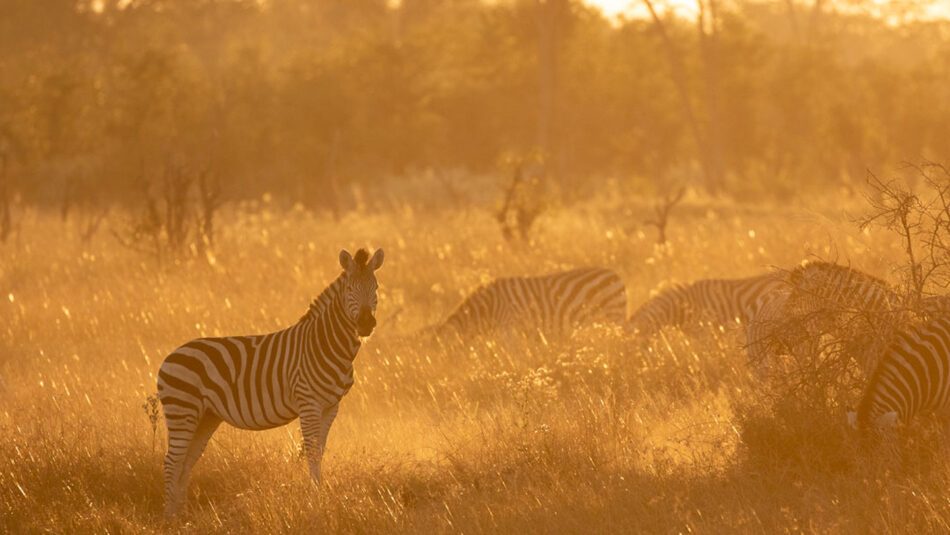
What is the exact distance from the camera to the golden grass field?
6.66m

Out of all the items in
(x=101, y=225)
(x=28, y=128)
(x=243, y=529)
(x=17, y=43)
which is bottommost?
(x=243, y=529)

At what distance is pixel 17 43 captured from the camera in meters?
50.6

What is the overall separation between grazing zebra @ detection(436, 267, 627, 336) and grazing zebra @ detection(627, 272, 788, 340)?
388mm

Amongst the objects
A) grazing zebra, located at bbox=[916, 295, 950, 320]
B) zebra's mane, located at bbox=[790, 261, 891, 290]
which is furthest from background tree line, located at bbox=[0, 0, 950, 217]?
grazing zebra, located at bbox=[916, 295, 950, 320]

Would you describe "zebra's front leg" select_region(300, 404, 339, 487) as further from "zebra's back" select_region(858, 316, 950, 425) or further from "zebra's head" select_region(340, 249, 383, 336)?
"zebra's back" select_region(858, 316, 950, 425)

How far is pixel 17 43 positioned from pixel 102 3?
187 inches

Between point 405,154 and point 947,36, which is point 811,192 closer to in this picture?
point 405,154

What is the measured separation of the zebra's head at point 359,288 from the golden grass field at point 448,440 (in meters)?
1.04

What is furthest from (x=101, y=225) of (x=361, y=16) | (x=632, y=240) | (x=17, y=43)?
(x=361, y=16)

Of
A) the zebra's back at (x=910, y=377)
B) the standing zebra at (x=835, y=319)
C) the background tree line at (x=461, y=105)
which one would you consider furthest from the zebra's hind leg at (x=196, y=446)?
the background tree line at (x=461, y=105)

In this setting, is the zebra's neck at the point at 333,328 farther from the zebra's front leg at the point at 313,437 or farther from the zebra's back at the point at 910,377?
the zebra's back at the point at 910,377

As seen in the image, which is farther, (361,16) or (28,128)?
(361,16)

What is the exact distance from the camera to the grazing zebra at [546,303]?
38.9 feet

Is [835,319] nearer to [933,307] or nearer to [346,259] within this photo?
[933,307]
